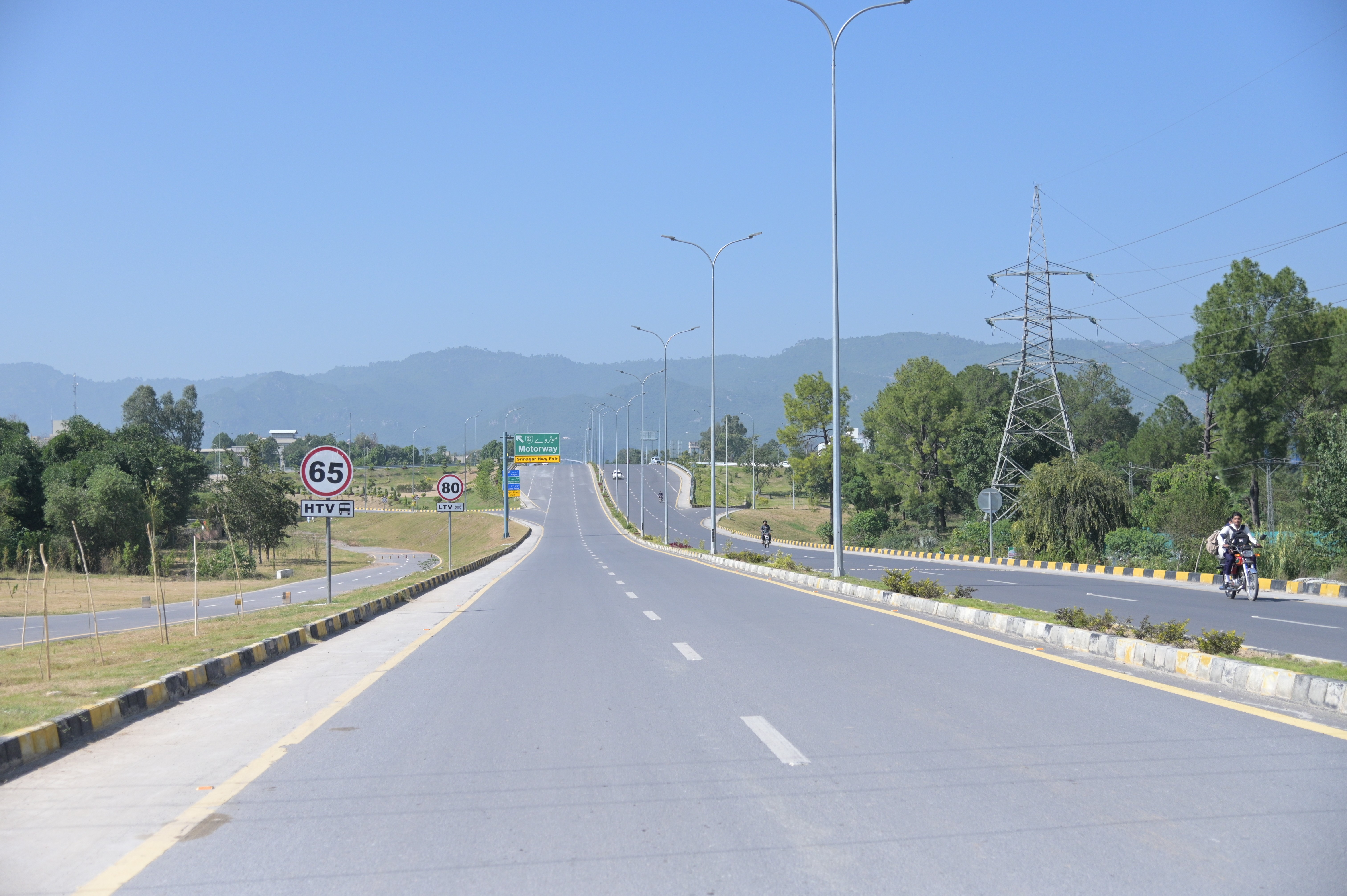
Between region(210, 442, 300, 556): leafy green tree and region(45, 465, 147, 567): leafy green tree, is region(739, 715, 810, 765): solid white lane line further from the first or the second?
region(210, 442, 300, 556): leafy green tree

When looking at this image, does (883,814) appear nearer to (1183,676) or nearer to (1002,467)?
(1183,676)

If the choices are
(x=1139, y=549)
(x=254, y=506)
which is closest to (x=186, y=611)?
(x=1139, y=549)

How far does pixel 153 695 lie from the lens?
9.43 metres

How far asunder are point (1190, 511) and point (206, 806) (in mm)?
38866

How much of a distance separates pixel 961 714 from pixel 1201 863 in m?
3.38

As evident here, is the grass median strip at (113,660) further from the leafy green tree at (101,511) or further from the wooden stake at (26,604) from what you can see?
the leafy green tree at (101,511)

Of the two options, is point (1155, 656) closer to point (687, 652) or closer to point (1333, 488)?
point (687, 652)

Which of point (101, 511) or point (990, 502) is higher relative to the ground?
point (990, 502)

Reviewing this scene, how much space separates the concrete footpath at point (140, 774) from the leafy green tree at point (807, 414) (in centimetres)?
8517

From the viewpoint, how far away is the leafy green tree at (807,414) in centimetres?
9575

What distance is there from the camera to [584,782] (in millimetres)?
6223

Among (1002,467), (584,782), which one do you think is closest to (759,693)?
(584,782)

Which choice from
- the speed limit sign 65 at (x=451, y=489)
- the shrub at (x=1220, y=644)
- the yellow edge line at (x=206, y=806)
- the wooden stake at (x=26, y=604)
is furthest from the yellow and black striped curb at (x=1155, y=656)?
the speed limit sign 65 at (x=451, y=489)

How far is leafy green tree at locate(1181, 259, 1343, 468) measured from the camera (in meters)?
52.9
